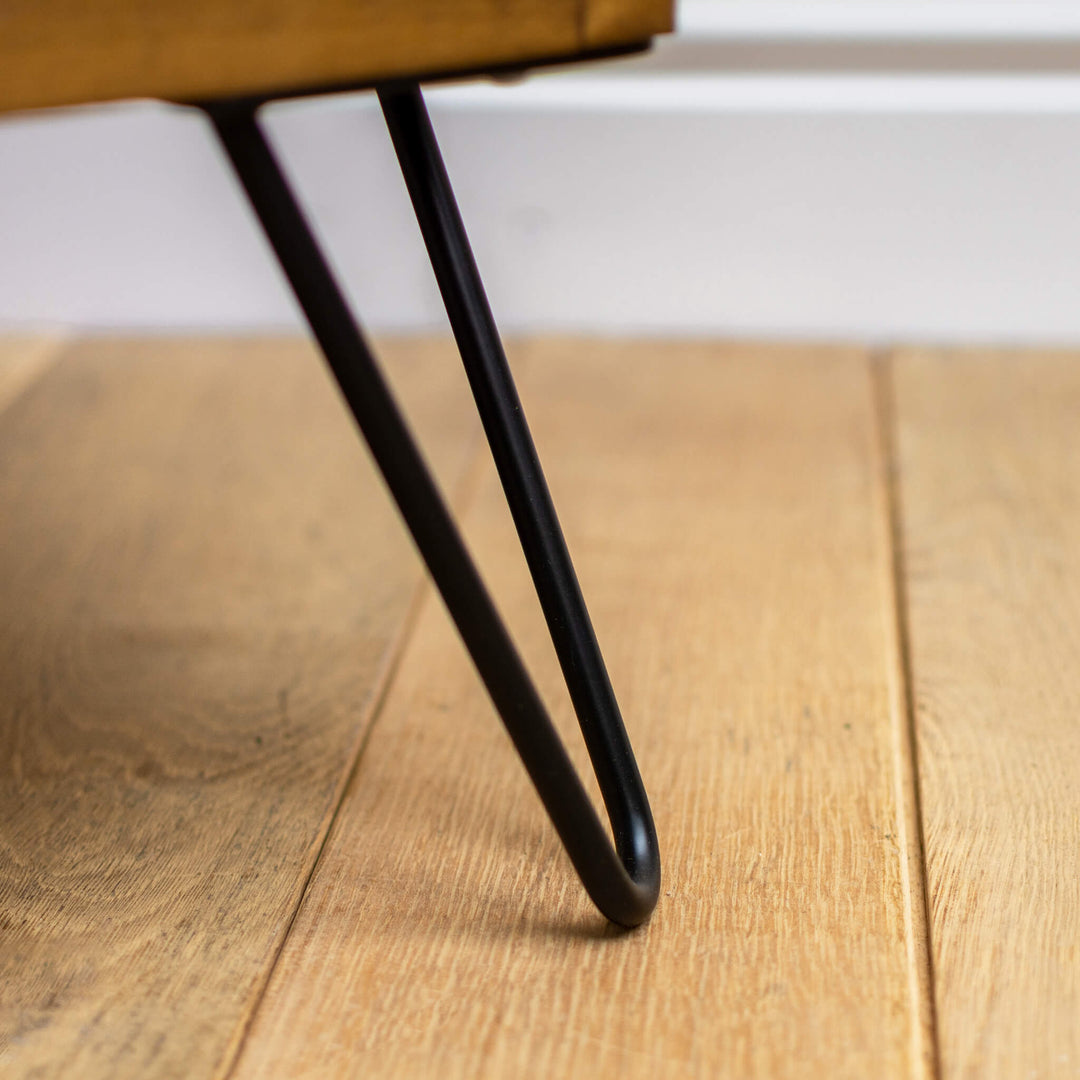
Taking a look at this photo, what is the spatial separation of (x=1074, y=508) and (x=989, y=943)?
39 centimetres

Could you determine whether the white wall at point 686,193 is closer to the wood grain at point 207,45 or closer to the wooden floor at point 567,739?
the wooden floor at point 567,739

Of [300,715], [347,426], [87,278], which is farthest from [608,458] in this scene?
[87,278]

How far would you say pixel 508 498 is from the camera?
43 cm

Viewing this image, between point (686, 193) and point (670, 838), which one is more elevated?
point (670, 838)

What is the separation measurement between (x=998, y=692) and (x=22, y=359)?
0.87 m

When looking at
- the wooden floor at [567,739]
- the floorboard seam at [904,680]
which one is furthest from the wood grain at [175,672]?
the floorboard seam at [904,680]

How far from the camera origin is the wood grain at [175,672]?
1.44 ft

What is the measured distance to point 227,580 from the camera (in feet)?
2.36

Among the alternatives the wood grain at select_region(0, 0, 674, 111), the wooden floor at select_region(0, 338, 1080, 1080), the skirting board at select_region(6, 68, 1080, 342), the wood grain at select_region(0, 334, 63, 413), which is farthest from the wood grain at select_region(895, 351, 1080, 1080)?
the wood grain at select_region(0, 334, 63, 413)

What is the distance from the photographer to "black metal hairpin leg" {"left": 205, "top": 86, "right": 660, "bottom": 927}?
334 mm

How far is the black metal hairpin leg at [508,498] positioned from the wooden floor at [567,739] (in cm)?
5

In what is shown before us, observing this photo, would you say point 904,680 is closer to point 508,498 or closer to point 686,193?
point 508,498

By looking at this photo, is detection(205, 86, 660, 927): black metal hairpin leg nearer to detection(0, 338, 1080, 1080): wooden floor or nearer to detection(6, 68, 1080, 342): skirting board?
detection(0, 338, 1080, 1080): wooden floor

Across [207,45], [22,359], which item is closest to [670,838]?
[207,45]
